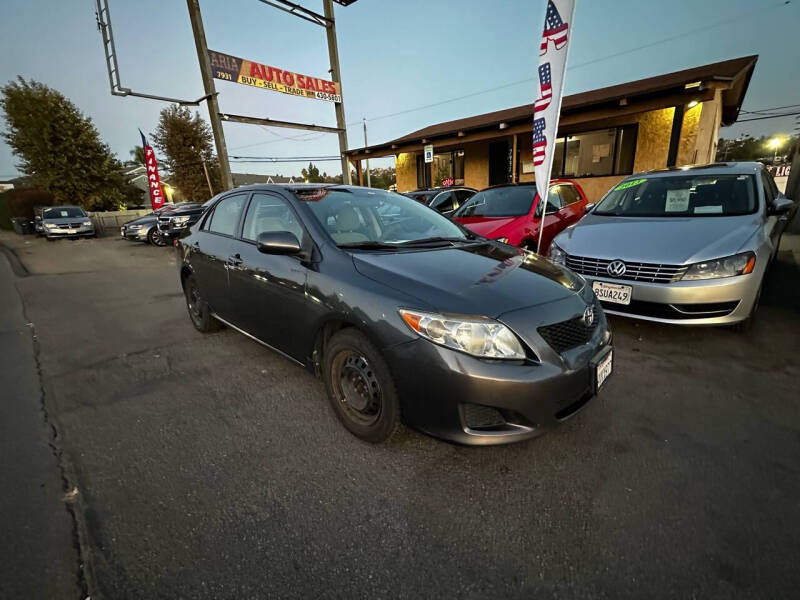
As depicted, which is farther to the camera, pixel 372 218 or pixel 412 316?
pixel 372 218

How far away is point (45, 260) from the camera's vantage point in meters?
10.1

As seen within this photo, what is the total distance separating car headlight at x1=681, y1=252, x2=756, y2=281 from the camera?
9.59ft

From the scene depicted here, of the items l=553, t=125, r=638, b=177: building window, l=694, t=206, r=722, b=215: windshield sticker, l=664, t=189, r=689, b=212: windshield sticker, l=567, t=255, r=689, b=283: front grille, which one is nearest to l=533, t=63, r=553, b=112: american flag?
l=664, t=189, r=689, b=212: windshield sticker

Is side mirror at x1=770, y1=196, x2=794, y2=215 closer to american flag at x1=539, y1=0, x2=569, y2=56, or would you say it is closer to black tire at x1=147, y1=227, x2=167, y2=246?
american flag at x1=539, y1=0, x2=569, y2=56

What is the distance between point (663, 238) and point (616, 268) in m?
0.54

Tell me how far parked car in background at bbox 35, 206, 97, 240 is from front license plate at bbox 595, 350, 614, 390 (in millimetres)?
20441

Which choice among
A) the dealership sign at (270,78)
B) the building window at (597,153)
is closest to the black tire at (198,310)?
the dealership sign at (270,78)

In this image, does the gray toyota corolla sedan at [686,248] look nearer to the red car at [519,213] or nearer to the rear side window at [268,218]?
the red car at [519,213]

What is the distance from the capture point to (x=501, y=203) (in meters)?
5.93

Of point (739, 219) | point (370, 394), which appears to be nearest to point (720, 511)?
point (370, 394)

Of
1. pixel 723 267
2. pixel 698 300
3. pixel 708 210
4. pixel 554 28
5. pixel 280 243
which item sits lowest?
pixel 698 300

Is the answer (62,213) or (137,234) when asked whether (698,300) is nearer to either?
(137,234)

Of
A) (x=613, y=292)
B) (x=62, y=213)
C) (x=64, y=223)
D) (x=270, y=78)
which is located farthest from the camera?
(x=62, y=213)

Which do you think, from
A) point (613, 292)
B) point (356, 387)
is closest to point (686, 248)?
point (613, 292)
